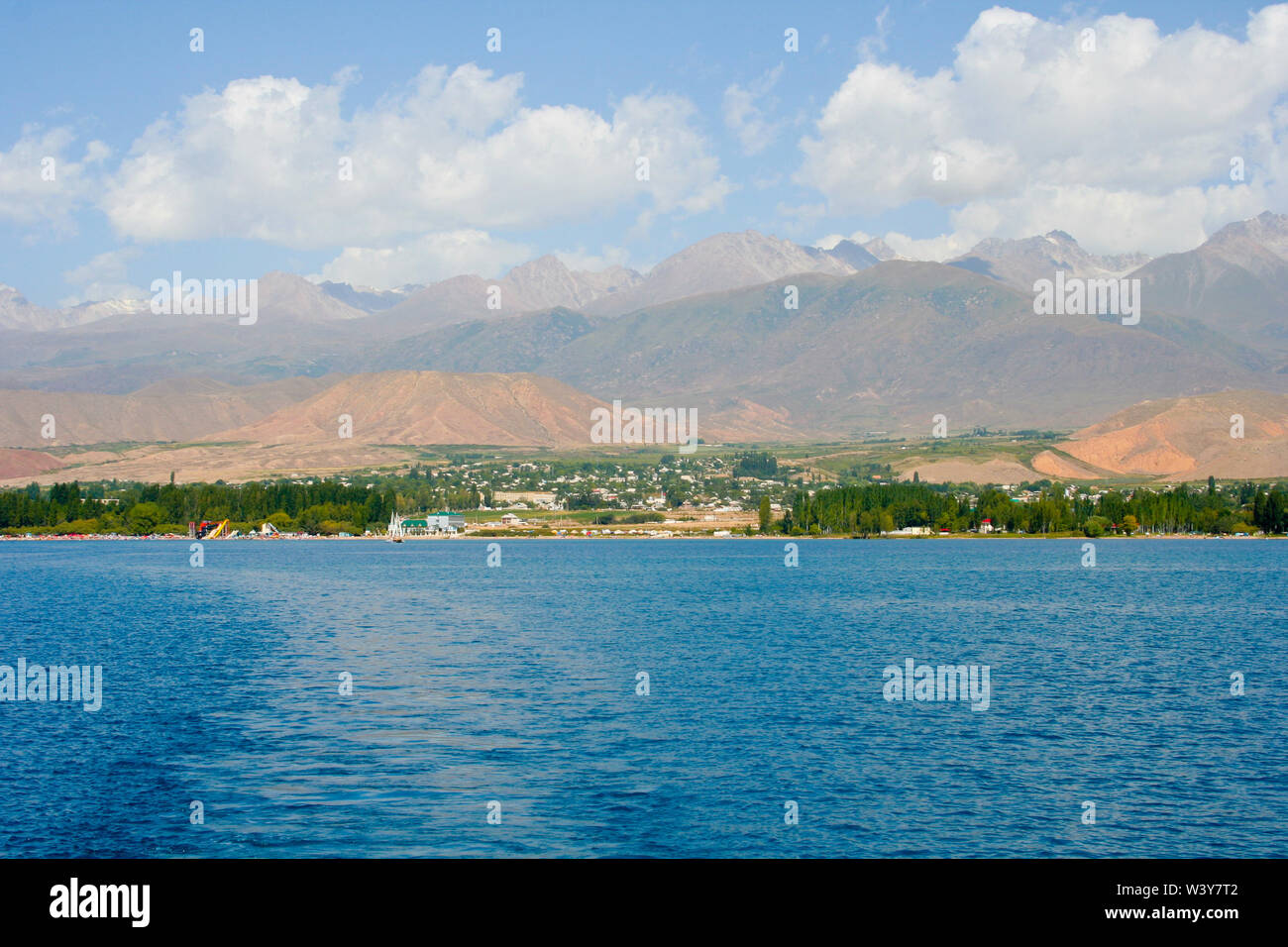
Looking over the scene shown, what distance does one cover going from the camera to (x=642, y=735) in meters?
43.3

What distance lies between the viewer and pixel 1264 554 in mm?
193375

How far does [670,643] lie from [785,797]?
41065 mm

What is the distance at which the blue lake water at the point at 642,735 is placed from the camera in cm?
3025

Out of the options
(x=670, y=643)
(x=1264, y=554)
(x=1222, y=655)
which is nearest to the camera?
(x=1222, y=655)

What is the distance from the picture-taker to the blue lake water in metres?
30.2
